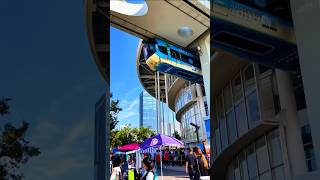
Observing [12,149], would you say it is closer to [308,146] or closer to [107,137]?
[107,137]

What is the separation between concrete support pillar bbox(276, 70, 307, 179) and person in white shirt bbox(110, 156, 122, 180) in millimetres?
1019

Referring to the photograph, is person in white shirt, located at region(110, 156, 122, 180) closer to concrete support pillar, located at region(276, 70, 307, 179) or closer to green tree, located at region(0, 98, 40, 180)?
green tree, located at region(0, 98, 40, 180)

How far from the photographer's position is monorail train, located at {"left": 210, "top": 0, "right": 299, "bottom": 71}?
79 centimetres

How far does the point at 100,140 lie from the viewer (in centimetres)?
43

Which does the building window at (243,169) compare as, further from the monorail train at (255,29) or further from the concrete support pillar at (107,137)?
the concrete support pillar at (107,137)

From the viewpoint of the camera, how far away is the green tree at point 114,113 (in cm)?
49

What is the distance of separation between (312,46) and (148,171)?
1.07m

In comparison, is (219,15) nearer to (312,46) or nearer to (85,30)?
(85,30)

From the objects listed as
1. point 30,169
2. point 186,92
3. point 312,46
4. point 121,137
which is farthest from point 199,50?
point 312,46

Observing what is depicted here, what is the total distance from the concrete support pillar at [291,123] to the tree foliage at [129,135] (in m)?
0.98

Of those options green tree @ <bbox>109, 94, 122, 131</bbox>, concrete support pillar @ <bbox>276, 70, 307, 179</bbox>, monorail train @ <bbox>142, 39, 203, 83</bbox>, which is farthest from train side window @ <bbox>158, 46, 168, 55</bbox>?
concrete support pillar @ <bbox>276, 70, 307, 179</bbox>

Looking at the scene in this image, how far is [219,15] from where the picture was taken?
0.72m

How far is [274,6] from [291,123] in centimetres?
92

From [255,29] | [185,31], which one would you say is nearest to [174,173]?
[185,31]
